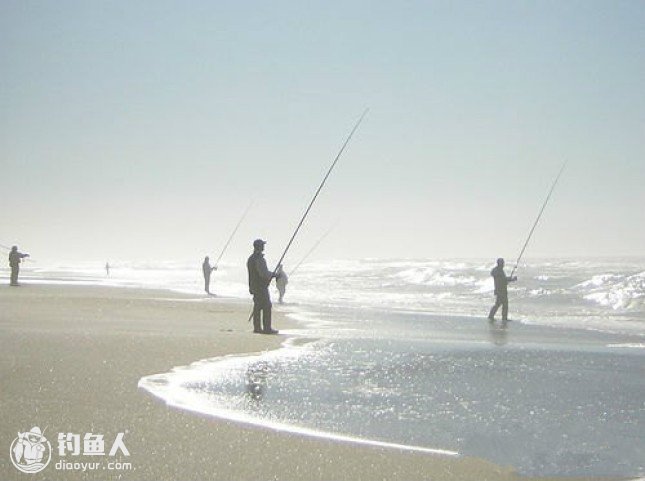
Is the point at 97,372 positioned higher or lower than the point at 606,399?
higher

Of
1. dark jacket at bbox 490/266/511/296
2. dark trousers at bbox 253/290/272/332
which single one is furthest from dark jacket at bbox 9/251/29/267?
dark jacket at bbox 490/266/511/296

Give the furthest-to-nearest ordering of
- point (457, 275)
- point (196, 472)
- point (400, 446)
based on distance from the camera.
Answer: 1. point (457, 275)
2. point (400, 446)
3. point (196, 472)

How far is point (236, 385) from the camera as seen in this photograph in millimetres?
6148

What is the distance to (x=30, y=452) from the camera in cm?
365

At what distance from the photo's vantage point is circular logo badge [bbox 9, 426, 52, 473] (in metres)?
3.49

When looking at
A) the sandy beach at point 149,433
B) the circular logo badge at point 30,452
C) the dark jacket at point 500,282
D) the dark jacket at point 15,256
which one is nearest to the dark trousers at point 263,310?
the sandy beach at point 149,433

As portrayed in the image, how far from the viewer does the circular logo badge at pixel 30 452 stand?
349 cm

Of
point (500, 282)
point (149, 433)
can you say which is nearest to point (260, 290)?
point (149, 433)

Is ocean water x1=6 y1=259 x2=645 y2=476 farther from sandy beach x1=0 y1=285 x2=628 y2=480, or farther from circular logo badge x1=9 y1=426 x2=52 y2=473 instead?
circular logo badge x1=9 y1=426 x2=52 y2=473

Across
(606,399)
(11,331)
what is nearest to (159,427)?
(606,399)

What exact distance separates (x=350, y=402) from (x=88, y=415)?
2184mm

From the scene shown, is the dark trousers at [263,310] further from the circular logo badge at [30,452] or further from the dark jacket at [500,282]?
the dark jacket at [500,282]

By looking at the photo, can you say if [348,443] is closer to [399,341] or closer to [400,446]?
[400,446]

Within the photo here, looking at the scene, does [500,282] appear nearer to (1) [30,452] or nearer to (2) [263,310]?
(2) [263,310]
